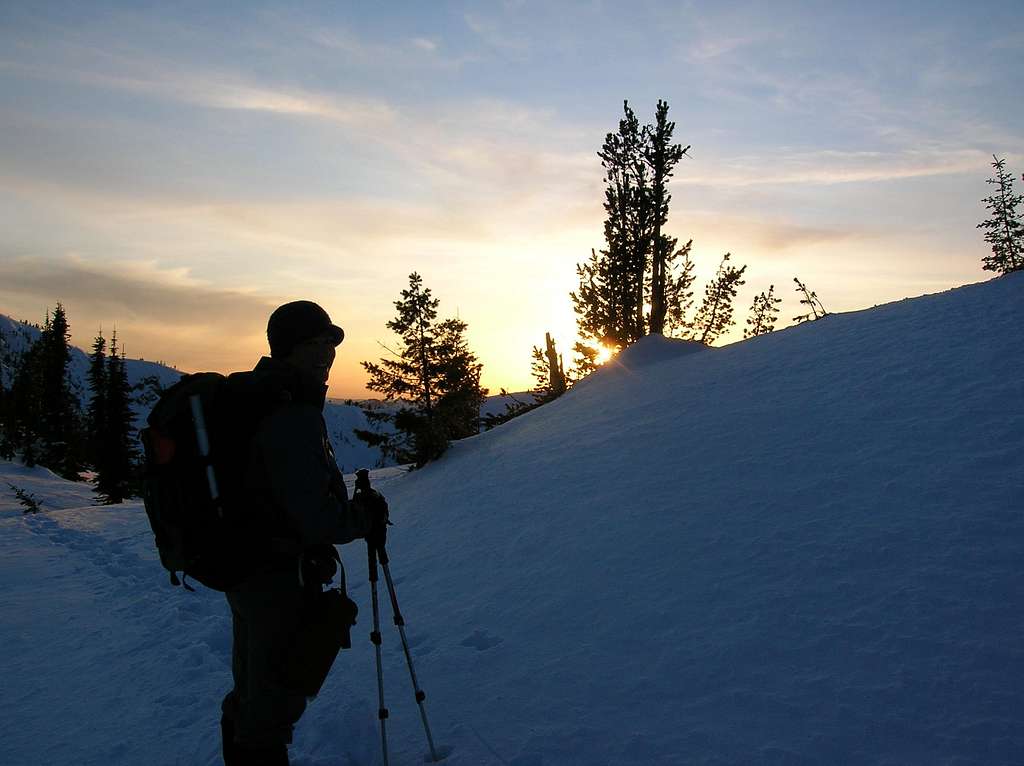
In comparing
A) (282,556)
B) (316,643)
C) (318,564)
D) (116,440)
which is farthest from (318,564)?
(116,440)

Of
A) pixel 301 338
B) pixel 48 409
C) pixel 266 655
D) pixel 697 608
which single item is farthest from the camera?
pixel 48 409

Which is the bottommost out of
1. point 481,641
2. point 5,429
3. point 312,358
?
point 481,641

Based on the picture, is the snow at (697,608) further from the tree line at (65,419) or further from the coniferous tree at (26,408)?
the coniferous tree at (26,408)

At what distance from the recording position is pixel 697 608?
466cm

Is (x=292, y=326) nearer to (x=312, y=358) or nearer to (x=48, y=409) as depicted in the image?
(x=312, y=358)

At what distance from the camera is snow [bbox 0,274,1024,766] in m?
3.50

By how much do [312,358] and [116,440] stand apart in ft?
137

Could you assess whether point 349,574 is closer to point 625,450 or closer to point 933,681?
point 625,450

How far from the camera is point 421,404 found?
24.7m

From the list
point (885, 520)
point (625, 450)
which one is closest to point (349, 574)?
point (625, 450)

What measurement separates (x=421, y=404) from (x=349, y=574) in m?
15.8

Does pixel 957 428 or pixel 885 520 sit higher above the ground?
pixel 957 428

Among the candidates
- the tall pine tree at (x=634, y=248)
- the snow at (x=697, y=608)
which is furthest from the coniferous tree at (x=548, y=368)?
the snow at (x=697, y=608)

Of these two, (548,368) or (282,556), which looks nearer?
(282,556)
